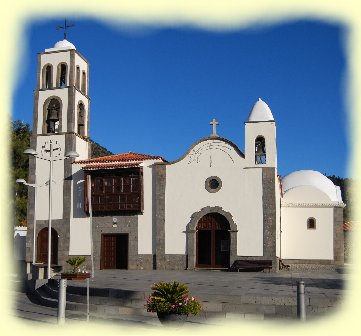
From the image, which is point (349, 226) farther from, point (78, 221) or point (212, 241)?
point (78, 221)

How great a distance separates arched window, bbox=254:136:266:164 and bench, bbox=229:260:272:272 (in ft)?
17.1

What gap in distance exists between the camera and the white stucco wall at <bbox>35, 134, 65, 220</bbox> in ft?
102

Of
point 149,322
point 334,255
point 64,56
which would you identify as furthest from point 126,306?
point 64,56

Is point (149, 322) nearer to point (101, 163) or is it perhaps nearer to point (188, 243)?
point (188, 243)

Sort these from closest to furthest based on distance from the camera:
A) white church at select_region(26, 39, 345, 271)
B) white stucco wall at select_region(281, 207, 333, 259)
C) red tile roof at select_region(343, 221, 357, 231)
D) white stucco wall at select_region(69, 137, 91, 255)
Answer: white church at select_region(26, 39, 345, 271), white stucco wall at select_region(69, 137, 91, 255), white stucco wall at select_region(281, 207, 333, 259), red tile roof at select_region(343, 221, 357, 231)

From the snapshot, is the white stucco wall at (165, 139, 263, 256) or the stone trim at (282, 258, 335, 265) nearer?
the white stucco wall at (165, 139, 263, 256)

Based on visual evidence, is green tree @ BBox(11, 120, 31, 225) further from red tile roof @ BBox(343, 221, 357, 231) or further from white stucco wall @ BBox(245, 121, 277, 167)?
red tile roof @ BBox(343, 221, 357, 231)

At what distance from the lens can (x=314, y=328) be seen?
40.6ft

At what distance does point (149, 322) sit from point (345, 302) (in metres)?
5.59

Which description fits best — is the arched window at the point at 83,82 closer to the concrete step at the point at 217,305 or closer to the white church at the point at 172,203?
the white church at the point at 172,203

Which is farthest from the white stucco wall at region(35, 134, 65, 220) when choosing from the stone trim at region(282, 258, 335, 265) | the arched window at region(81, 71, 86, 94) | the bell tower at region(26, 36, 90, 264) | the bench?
the stone trim at region(282, 258, 335, 265)

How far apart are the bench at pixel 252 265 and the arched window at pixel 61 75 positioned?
1523 cm

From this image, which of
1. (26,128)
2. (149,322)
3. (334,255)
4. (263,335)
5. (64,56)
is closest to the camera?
(263,335)

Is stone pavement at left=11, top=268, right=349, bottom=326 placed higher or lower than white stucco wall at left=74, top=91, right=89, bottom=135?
lower
